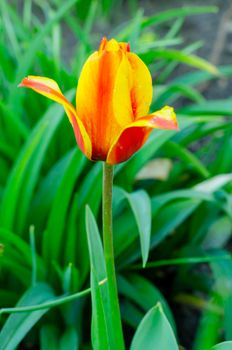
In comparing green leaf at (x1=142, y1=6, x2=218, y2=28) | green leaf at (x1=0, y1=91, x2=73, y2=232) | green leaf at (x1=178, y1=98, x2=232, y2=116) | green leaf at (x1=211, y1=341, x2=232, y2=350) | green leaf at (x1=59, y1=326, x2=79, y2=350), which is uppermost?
green leaf at (x1=142, y1=6, x2=218, y2=28)

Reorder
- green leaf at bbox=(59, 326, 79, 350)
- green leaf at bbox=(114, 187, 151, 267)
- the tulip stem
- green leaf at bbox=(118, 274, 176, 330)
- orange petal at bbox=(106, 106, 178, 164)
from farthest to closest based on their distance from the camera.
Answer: green leaf at bbox=(118, 274, 176, 330), green leaf at bbox=(59, 326, 79, 350), green leaf at bbox=(114, 187, 151, 267), the tulip stem, orange petal at bbox=(106, 106, 178, 164)

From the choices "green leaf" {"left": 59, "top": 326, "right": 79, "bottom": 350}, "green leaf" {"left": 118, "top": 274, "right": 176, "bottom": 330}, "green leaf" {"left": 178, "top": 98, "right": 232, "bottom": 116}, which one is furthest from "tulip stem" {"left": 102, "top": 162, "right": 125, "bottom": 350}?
"green leaf" {"left": 178, "top": 98, "right": 232, "bottom": 116}

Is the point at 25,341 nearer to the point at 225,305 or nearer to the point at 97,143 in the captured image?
the point at 225,305

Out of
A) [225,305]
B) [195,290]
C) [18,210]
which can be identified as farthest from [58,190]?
[195,290]

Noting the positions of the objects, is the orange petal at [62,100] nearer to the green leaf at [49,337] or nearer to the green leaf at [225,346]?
the green leaf at [225,346]

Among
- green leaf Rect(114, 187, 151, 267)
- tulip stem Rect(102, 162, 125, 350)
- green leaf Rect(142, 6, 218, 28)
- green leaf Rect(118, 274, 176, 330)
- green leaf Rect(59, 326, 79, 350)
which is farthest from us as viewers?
green leaf Rect(142, 6, 218, 28)

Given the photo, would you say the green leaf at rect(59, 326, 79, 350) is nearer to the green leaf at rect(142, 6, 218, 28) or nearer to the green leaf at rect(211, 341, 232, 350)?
the green leaf at rect(211, 341, 232, 350)
